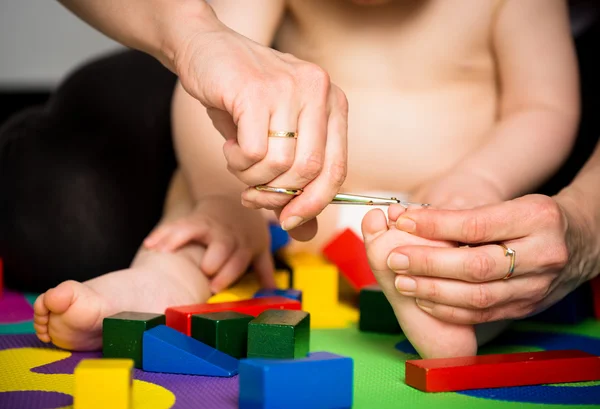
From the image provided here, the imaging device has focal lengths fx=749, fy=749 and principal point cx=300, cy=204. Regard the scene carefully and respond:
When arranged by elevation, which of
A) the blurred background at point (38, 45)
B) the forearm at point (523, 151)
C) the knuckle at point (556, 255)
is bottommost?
the knuckle at point (556, 255)

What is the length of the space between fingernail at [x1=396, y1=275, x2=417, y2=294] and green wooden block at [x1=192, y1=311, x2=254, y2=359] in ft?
0.58

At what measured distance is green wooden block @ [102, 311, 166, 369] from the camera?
83 centimetres

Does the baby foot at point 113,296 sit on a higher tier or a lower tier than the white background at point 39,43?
lower

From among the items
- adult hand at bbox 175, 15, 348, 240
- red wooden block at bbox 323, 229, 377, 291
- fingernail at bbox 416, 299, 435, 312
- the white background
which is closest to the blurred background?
the white background

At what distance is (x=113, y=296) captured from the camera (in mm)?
913

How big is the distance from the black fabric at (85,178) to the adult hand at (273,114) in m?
0.54

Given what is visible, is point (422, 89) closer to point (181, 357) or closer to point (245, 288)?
point (245, 288)

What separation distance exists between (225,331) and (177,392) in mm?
116

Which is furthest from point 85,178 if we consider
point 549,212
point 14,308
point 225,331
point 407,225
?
point 549,212

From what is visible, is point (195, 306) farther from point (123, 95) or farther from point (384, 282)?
point (123, 95)

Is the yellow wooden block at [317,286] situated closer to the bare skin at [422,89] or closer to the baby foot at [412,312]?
the bare skin at [422,89]

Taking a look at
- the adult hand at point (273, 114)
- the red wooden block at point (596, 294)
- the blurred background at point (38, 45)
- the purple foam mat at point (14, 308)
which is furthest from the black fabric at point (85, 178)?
the blurred background at point (38, 45)

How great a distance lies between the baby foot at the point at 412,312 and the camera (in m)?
0.84

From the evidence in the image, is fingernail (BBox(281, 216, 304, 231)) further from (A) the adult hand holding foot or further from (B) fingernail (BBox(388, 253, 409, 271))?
(B) fingernail (BBox(388, 253, 409, 271))
